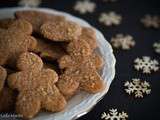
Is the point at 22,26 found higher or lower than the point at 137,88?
higher

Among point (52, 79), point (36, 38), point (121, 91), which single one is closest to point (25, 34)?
point (36, 38)

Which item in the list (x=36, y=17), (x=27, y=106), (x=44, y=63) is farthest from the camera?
(x=36, y=17)

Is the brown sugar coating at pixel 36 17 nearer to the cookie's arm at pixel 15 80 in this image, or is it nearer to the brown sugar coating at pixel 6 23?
the brown sugar coating at pixel 6 23

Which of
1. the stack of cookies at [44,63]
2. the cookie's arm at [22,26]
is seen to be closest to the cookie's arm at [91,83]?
the stack of cookies at [44,63]

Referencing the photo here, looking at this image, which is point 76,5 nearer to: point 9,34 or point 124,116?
point 9,34

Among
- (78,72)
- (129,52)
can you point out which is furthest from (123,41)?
(78,72)

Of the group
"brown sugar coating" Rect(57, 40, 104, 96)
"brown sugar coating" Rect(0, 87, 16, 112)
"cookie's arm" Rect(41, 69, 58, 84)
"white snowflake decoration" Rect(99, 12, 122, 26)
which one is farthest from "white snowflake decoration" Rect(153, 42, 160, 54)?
"brown sugar coating" Rect(0, 87, 16, 112)

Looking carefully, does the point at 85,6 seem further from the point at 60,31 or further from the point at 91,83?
the point at 91,83
